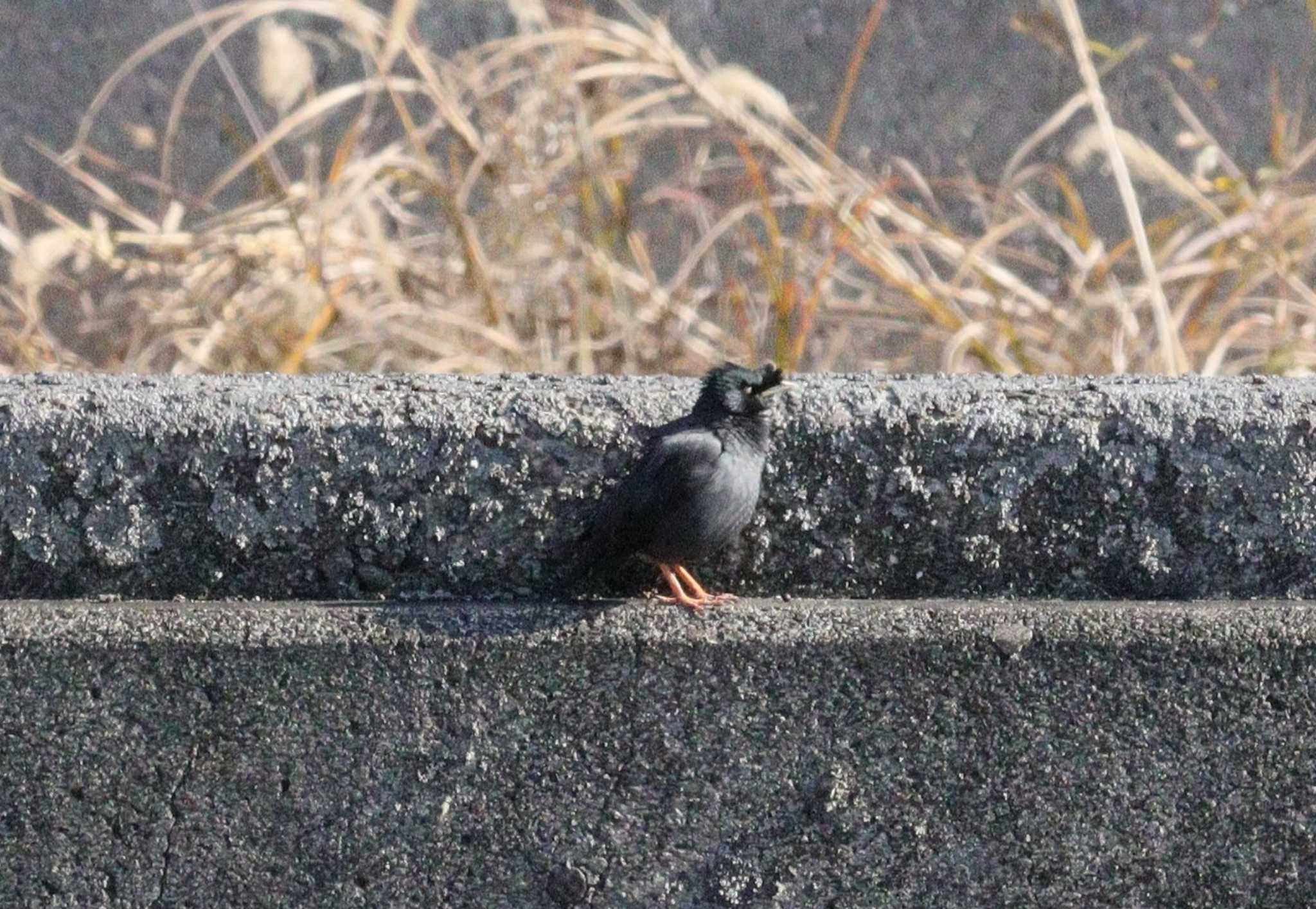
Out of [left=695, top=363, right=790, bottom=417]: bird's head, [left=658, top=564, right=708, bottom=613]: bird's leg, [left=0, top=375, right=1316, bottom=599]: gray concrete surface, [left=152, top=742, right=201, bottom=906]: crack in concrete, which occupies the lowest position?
[left=152, top=742, right=201, bottom=906]: crack in concrete

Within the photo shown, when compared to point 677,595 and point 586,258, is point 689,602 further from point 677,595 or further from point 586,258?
point 586,258

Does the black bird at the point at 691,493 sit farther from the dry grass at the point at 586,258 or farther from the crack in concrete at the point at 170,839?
the dry grass at the point at 586,258

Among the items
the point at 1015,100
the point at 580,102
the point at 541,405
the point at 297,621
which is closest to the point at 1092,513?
the point at 541,405

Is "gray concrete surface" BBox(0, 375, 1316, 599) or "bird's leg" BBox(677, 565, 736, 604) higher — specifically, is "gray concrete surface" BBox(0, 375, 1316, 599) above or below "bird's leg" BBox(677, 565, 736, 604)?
above

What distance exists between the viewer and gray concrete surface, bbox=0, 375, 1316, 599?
2.05 metres

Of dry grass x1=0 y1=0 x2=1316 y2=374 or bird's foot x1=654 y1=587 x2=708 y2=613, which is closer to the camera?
bird's foot x1=654 y1=587 x2=708 y2=613

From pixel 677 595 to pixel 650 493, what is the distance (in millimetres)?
133

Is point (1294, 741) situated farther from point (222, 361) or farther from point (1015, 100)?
point (1015, 100)

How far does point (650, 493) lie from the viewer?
2043mm

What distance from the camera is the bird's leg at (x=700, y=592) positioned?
2.07 meters

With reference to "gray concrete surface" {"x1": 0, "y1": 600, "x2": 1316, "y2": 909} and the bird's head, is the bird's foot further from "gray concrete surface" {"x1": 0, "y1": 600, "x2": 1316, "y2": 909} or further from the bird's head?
the bird's head

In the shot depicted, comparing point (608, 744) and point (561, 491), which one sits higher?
point (561, 491)

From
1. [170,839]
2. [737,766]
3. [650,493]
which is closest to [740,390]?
[650,493]

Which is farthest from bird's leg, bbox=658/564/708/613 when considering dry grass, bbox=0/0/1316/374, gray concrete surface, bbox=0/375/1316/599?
dry grass, bbox=0/0/1316/374
